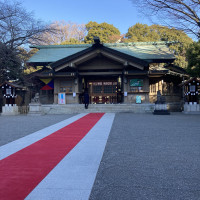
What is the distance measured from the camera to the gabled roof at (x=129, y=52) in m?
17.2

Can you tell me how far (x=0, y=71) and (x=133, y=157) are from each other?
49.2 ft

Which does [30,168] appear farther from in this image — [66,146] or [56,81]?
[56,81]

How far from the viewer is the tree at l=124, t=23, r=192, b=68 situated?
26.6 m

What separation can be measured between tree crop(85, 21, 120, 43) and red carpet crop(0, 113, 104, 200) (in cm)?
3173

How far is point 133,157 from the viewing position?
4023 mm

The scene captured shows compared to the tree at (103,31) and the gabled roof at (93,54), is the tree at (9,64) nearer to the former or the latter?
the gabled roof at (93,54)

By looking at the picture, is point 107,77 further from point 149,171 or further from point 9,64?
point 149,171

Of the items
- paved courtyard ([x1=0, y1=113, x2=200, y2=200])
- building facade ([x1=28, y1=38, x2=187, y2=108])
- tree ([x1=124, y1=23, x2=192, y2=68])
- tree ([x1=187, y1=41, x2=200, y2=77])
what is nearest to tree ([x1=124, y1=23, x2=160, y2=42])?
tree ([x1=124, y1=23, x2=192, y2=68])

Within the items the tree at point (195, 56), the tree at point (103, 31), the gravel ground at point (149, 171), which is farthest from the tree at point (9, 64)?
the tree at point (103, 31)

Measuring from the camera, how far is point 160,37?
30.4m

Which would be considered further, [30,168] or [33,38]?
[33,38]

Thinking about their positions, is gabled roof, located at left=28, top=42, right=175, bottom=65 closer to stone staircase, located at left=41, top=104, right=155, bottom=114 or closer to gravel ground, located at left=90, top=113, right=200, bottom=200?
stone staircase, located at left=41, top=104, right=155, bottom=114

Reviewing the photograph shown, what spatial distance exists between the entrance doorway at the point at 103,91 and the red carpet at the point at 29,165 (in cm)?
1316

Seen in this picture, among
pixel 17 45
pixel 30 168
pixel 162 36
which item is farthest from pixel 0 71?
pixel 162 36
